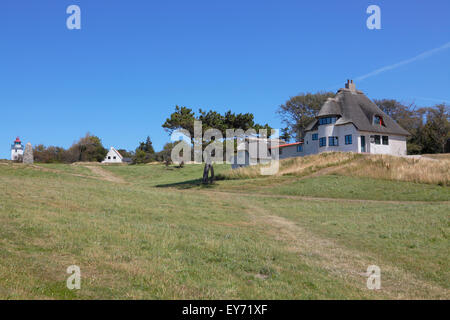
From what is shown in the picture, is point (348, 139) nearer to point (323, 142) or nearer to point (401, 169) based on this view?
point (323, 142)

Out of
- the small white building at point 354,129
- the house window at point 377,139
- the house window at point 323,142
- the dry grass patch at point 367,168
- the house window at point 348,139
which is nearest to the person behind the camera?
the dry grass patch at point 367,168

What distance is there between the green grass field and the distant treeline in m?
67.2

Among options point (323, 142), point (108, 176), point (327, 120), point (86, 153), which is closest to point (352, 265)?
point (323, 142)

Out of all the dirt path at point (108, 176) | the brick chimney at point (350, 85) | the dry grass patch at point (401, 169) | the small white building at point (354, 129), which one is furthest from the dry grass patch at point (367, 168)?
the dirt path at point (108, 176)

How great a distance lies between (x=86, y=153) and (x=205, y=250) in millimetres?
100622

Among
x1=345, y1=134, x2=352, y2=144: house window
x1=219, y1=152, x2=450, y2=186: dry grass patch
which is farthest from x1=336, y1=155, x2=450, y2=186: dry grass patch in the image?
x1=345, y1=134, x2=352, y2=144: house window

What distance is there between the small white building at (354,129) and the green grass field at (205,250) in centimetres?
2606

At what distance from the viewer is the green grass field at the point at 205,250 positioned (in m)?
6.30

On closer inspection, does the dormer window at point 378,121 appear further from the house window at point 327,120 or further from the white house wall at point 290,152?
the white house wall at point 290,152

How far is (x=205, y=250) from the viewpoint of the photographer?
29.5 feet
